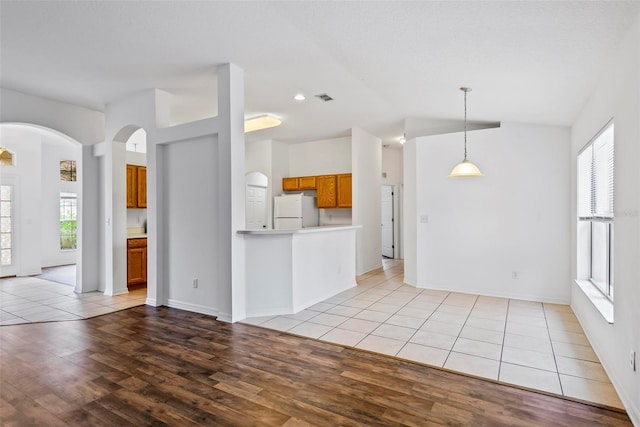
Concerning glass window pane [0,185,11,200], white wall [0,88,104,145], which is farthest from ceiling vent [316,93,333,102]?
glass window pane [0,185,11,200]

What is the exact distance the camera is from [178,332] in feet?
11.7

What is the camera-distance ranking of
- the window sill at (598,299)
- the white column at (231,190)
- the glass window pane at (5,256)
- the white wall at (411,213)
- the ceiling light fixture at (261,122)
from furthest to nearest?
1. the glass window pane at (5,256)
2. the ceiling light fixture at (261,122)
3. the white wall at (411,213)
4. the white column at (231,190)
5. the window sill at (598,299)

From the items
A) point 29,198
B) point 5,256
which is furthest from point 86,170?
point 5,256

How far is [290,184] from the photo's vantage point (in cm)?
773

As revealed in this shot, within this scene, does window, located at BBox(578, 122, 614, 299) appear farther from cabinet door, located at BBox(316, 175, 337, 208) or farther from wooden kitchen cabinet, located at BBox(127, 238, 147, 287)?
wooden kitchen cabinet, located at BBox(127, 238, 147, 287)

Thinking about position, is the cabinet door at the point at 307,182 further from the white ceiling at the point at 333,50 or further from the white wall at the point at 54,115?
the white wall at the point at 54,115

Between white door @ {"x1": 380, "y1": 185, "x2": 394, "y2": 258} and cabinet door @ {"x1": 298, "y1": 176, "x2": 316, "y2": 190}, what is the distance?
2.48 m

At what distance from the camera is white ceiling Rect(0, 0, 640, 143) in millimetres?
2414

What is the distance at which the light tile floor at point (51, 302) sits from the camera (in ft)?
13.5

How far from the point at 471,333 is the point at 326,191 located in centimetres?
444

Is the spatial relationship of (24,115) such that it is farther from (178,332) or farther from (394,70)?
(394,70)

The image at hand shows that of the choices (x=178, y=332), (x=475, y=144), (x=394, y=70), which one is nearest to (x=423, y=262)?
(x=475, y=144)

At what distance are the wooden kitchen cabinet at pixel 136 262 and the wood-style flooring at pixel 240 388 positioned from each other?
227 cm

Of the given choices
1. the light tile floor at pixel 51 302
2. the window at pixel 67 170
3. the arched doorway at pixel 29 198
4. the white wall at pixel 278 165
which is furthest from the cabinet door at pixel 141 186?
the window at pixel 67 170
